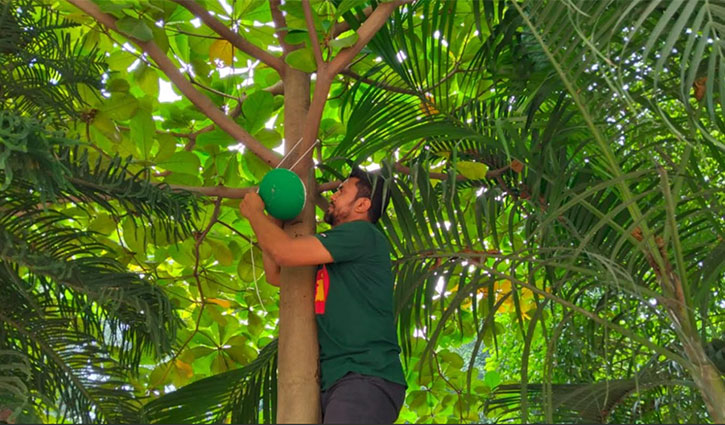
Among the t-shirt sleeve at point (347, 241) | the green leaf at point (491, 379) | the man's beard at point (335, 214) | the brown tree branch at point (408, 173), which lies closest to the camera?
the t-shirt sleeve at point (347, 241)

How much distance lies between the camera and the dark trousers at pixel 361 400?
66.0 inches

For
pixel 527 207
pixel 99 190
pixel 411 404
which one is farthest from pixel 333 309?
pixel 411 404

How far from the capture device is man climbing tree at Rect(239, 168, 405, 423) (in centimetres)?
175

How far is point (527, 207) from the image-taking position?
8.53 feet

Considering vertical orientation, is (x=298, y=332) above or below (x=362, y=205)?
below

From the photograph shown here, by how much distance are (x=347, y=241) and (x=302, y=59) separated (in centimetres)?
44

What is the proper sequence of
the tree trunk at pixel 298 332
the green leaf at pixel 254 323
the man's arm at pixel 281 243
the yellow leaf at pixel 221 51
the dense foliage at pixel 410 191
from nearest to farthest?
the dense foliage at pixel 410 191 < the tree trunk at pixel 298 332 < the man's arm at pixel 281 243 < the yellow leaf at pixel 221 51 < the green leaf at pixel 254 323

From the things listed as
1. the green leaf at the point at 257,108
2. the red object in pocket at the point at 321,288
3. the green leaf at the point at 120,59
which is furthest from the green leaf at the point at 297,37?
the green leaf at the point at 120,59

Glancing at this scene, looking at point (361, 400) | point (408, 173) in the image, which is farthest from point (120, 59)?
point (361, 400)

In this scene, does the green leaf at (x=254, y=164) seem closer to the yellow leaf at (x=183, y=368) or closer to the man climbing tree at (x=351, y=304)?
the man climbing tree at (x=351, y=304)

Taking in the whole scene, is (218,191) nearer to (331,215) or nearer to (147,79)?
(331,215)

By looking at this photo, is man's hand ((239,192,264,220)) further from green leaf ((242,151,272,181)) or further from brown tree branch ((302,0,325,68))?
green leaf ((242,151,272,181))

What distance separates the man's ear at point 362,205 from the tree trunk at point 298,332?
0.81 feet

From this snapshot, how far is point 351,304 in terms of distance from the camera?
1.89 meters
